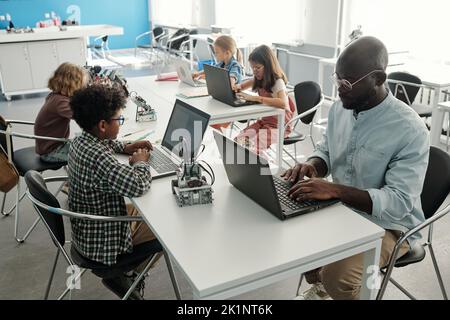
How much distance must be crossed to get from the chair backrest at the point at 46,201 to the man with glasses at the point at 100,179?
8 centimetres

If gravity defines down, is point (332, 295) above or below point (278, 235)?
below

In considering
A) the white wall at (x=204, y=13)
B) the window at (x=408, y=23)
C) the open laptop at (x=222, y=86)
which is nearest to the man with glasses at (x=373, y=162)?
the open laptop at (x=222, y=86)

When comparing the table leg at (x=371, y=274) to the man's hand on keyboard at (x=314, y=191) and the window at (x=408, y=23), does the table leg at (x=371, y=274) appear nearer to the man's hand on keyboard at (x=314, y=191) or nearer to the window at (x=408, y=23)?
the man's hand on keyboard at (x=314, y=191)

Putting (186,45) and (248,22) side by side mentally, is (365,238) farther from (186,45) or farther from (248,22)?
(186,45)

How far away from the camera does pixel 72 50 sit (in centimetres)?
661

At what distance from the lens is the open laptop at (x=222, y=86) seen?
2963 mm

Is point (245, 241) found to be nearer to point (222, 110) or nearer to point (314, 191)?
point (314, 191)

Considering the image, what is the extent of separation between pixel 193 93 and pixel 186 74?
1.54ft

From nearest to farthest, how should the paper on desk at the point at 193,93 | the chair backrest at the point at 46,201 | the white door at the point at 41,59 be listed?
the chair backrest at the point at 46,201 → the paper on desk at the point at 193,93 → the white door at the point at 41,59

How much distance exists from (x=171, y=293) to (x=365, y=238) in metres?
1.20

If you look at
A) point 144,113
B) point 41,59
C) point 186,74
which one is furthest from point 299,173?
point 41,59
